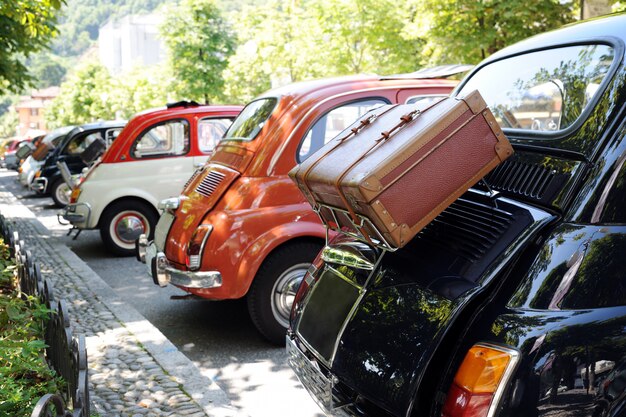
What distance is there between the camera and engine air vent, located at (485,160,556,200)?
9.86 feet

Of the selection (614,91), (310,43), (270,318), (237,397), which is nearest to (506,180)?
(614,91)

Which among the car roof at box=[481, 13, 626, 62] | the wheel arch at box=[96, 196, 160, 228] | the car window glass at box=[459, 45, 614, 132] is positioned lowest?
the wheel arch at box=[96, 196, 160, 228]

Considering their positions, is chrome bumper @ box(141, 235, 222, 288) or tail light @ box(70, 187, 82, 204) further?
tail light @ box(70, 187, 82, 204)

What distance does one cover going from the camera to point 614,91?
2.94 m

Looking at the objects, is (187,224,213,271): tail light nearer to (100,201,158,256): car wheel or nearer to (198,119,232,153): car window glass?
(198,119,232,153): car window glass

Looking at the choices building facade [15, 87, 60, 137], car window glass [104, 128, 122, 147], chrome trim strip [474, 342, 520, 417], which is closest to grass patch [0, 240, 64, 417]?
chrome trim strip [474, 342, 520, 417]

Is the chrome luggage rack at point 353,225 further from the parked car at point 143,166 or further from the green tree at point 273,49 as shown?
the green tree at point 273,49

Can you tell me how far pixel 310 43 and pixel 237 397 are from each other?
95.3 feet

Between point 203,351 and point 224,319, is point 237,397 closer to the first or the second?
point 203,351

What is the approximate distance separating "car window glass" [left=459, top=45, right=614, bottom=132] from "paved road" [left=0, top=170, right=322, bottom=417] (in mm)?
2396

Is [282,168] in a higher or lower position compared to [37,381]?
higher

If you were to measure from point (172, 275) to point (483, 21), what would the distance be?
504 inches

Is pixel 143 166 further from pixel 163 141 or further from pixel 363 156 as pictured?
pixel 363 156

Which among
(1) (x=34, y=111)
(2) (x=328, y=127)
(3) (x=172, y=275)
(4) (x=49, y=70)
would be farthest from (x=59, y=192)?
(4) (x=49, y=70)
